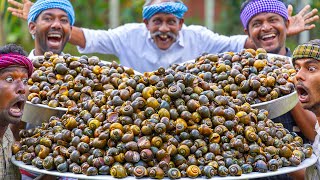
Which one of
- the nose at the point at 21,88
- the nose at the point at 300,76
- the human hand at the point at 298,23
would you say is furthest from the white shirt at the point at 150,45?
the nose at the point at 21,88

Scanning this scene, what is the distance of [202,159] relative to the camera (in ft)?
9.59

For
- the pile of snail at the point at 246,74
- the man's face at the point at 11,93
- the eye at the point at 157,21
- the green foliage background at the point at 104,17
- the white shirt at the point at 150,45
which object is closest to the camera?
the man's face at the point at 11,93

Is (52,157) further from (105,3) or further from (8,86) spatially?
(105,3)

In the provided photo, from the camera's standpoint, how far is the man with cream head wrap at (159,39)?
16.9ft

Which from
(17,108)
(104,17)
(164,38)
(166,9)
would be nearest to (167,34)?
(164,38)

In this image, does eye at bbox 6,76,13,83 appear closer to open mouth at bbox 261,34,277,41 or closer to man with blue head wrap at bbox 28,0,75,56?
man with blue head wrap at bbox 28,0,75,56

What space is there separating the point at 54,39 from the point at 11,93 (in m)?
1.55

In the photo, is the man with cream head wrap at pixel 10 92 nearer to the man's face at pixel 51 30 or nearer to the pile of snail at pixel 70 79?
the pile of snail at pixel 70 79

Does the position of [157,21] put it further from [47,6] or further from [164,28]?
[47,6]

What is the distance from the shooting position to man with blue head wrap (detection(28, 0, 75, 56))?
15.3 ft

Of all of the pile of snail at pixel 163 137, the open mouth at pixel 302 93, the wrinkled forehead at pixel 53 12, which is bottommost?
the pile of snail at pixel 163 137

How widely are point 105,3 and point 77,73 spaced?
889cm

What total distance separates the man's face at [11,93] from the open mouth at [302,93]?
147cm

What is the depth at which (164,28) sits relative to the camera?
515 centimetres
